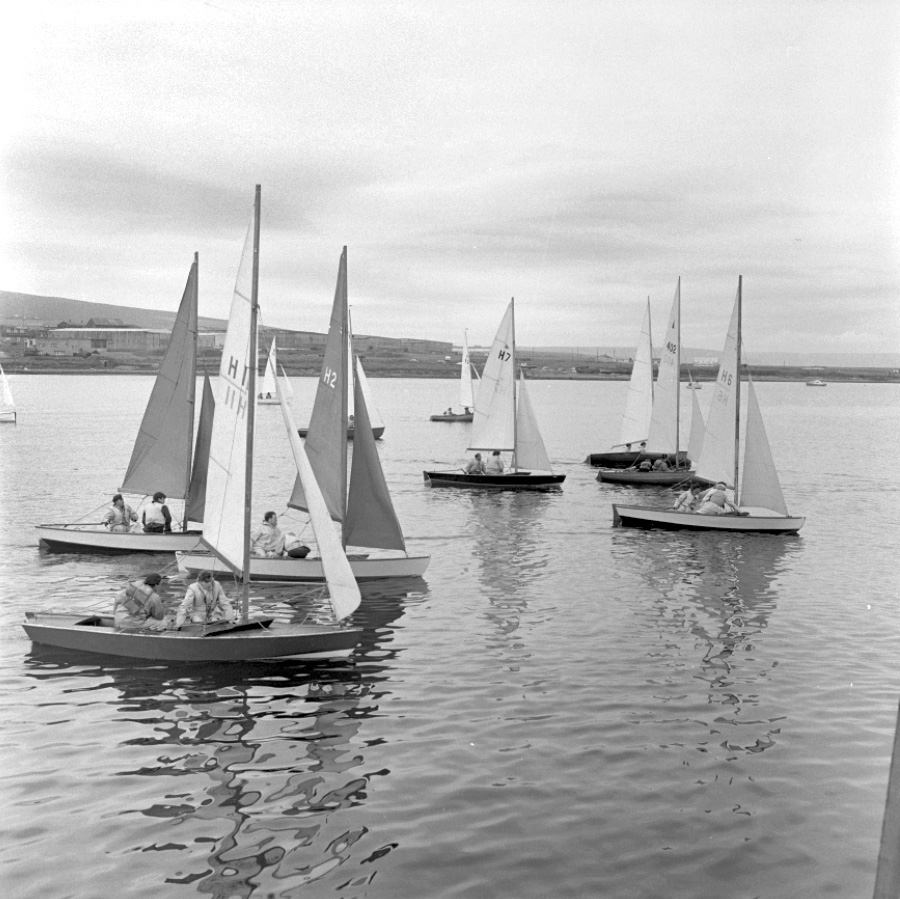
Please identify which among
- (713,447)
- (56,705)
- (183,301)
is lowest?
(56,705)

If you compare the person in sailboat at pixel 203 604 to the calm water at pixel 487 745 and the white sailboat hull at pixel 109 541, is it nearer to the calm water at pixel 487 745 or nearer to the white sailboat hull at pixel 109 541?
the calm water at pixel 487 745

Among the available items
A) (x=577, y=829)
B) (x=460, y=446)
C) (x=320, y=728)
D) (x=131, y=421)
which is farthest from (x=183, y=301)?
(x=131, y=421)

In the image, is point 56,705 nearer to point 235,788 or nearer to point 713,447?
point 235,788

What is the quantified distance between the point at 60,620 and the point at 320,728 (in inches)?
311

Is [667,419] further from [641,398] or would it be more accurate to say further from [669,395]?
[641,398]

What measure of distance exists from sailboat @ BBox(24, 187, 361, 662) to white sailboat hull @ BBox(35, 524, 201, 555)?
10.0 meters

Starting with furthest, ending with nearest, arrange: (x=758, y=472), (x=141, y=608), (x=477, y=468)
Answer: (x=477, y=468) → (x=758, y=472) → (x=141, y=608)

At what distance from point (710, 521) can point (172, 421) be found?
21.9m

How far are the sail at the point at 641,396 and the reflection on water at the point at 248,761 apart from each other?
41831 millimetres

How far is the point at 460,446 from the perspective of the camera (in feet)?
298

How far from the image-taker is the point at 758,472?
40094 mm

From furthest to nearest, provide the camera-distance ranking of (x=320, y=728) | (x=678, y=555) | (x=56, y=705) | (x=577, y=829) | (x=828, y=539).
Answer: (x=828, y=539), (x=678, y=555), (x=56, y=705), (x=320, y=728), (x=577, y=829)

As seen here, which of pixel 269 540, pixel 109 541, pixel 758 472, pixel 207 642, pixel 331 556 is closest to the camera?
pixel 207 642

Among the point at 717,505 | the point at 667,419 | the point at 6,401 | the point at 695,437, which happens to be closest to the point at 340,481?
the point at 717,505
